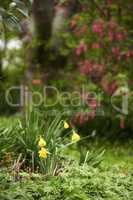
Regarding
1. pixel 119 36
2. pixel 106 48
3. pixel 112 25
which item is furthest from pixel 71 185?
pixel 106 48

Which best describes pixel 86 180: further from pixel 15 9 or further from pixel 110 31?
pixel 110 31

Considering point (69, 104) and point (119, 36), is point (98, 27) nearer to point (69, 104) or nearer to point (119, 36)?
point (119, 36)

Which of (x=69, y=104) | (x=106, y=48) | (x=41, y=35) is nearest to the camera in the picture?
(x=106, y=48)

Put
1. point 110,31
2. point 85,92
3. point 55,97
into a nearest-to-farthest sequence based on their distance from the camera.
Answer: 1. point 110,31
2. point 85,92
3. point 55,97

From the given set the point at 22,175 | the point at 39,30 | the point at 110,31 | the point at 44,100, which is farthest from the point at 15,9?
the point at 39,30

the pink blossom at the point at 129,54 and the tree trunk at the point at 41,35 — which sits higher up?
the tree trunk at the point at 41,35

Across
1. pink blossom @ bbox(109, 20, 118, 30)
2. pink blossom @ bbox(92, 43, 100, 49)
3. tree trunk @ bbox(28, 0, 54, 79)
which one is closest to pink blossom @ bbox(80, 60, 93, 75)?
pink blossom @ bbox(92, 43, 100, 49)

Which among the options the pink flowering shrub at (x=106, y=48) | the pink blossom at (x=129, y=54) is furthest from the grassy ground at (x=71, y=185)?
the pink flowering shrub at (x=106, y=48)

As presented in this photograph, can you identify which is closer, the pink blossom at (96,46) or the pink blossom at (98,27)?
the pink blossom at (98,27)

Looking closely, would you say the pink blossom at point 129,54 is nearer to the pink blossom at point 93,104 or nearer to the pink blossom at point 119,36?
→ the pink blossom at point 119,36

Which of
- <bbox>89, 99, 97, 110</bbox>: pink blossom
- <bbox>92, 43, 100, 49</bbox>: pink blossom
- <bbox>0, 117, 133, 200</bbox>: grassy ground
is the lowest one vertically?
<bbox>0, 117, 133, 200</bbox>: grassy ground

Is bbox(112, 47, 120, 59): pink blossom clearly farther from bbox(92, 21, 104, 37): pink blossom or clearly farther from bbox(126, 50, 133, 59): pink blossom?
bbox(92, 21, 104, 37): pink blossom

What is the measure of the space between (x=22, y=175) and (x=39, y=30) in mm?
6947

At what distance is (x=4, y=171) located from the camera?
6.15m
